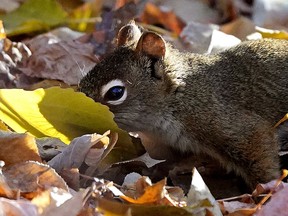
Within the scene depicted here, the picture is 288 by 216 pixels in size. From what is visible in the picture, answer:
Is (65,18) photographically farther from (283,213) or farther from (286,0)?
(283,213)

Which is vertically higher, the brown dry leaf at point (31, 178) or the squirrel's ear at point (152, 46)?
the squirrel's ear at point (152, 46)

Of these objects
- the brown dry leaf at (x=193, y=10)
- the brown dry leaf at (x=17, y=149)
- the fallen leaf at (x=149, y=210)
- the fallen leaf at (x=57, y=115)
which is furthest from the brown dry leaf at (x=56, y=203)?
the brown dry leaf at (x=193, y=10)

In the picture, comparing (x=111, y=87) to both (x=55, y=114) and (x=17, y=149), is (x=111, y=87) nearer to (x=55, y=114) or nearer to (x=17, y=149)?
(x=55, y=114)

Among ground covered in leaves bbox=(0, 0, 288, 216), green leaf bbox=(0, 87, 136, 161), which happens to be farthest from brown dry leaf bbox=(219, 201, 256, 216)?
green leaf bbox=(0, 87, 136, 161)

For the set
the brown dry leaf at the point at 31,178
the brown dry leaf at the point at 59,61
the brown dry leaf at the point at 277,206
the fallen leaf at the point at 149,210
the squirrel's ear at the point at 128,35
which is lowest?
the brown dry leaf at the point at 59,61

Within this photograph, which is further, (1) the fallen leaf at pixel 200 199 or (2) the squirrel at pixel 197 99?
(2) the squirrel at pixel 197 99

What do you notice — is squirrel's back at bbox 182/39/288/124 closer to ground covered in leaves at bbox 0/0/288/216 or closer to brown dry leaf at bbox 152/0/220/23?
ground covered in leaves at bbox 0/0/288/216

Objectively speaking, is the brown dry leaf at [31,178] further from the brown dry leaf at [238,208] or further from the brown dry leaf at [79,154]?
the brown dry leaf at [238,208]

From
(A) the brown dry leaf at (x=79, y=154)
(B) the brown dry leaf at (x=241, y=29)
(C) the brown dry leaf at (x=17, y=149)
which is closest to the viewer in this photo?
(C) the brown dry leaf at (x=17, y=149)
